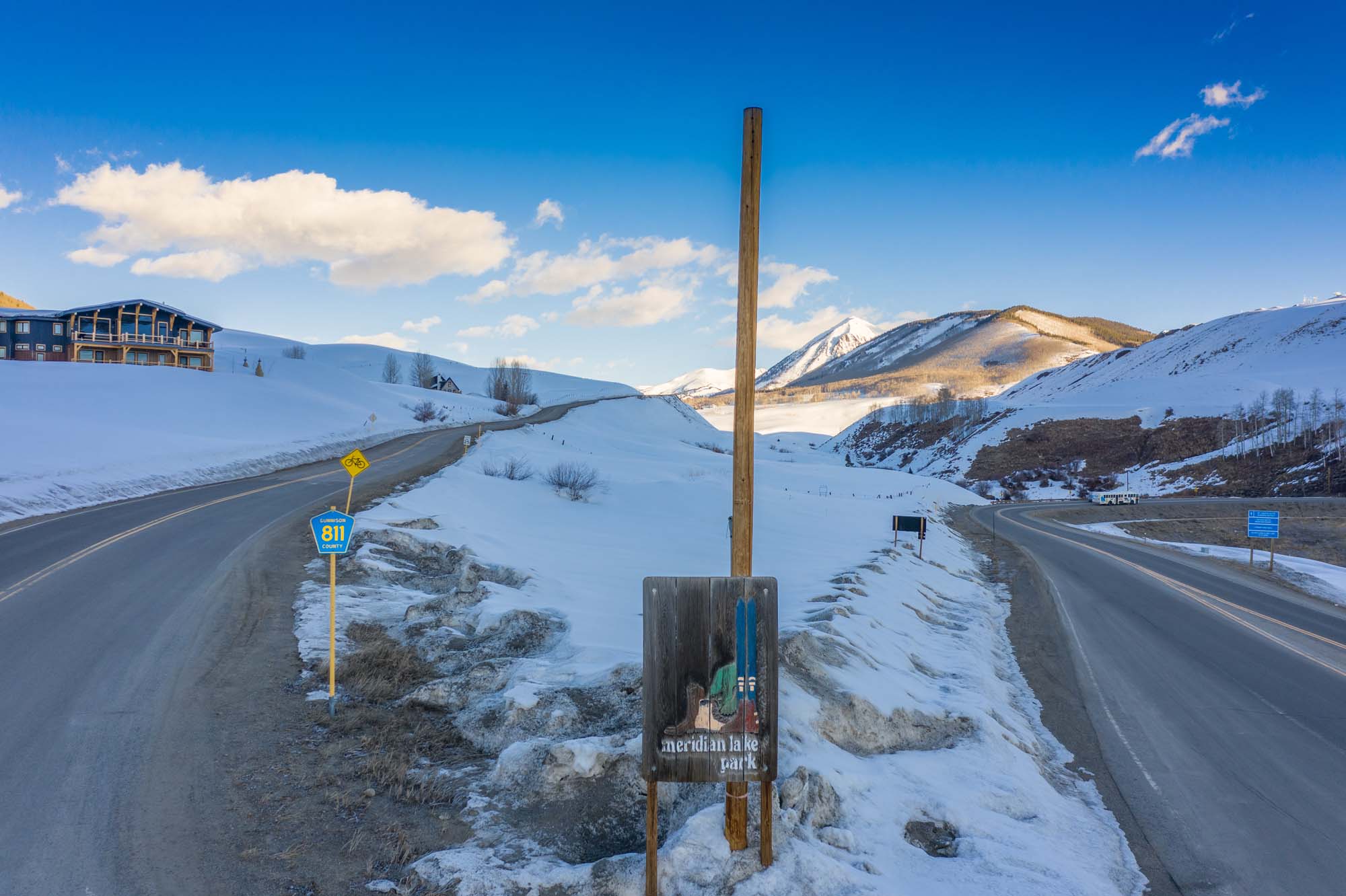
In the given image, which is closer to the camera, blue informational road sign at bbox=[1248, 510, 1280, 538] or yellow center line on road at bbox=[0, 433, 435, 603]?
yellow center line on road at bbox=[0, 433, 435, 603]

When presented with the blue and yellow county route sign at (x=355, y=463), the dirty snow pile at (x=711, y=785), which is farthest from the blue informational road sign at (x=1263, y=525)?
the blue and yellow county route sign at (x=355, y=463)

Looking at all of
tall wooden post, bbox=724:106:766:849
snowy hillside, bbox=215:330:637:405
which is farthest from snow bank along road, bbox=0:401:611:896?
snowy hillside, bbox=215:330:637:405

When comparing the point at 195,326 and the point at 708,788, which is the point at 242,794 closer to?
the point at 708,788

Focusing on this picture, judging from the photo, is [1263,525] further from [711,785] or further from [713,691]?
[713,691]

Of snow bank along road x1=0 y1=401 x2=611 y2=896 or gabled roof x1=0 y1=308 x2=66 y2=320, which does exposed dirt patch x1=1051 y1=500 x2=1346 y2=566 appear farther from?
gabled roof x1=0 y1=308 x2=66 y2=320

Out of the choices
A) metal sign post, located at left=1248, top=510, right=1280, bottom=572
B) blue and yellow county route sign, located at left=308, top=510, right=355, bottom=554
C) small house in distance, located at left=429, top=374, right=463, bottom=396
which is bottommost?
metal sign post, located at left=1248, top=510, right=1280, bottom=572

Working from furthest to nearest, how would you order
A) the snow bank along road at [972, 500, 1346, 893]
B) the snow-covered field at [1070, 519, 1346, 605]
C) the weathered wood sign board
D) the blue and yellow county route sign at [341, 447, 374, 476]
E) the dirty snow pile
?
the snow-covered field at [1070, 519, 1346, 605]
the blue and yellow county route sign at [341, 447, 374, 476]
the snow bank along road at [972, 500, 1346, 893]
the dirty snow pile
the weathered wood sign board

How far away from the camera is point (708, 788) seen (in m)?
7.09

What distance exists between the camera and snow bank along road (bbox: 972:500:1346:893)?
771 centimetres

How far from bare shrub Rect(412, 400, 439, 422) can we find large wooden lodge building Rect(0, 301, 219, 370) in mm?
18604

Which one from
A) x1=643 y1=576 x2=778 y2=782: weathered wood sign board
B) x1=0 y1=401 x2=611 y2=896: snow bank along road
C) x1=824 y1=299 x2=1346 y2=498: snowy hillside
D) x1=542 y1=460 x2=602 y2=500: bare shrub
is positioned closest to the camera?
x1=643 y1=576 x2=778 y2=782: weathered wood sign board

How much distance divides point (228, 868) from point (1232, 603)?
25.3 m

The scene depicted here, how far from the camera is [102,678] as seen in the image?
9414 millimetres

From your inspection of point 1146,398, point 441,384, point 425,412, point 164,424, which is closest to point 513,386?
point 441,384
